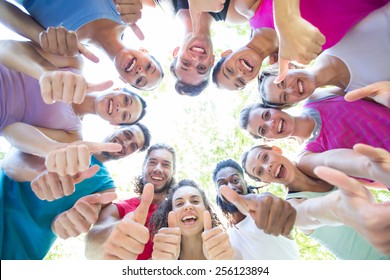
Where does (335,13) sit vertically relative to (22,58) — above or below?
above

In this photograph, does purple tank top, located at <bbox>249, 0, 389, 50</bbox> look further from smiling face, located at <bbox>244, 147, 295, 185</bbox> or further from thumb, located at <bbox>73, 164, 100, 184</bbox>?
thumb, located at <bbox>73, 164, 100, 184</bbox>

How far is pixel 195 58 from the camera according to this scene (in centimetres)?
128

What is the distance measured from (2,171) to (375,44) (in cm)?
126

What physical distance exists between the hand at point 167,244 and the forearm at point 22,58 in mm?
598

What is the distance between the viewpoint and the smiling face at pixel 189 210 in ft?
3.92

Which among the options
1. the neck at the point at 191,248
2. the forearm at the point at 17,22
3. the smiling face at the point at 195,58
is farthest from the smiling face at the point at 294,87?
the forearm at the point at 17,22

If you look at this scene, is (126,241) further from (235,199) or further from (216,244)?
(235,199)

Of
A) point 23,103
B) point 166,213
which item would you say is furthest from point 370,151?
point 23,103

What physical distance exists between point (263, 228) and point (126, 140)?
0.56 metres

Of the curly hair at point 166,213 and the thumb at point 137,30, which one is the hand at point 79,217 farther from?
the thumb at point 137,30

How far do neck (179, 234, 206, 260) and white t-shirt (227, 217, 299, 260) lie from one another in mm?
106

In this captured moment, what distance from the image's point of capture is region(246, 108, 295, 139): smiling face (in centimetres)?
127

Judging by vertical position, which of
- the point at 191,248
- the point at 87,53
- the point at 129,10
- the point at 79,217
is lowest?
the point at 191,248
